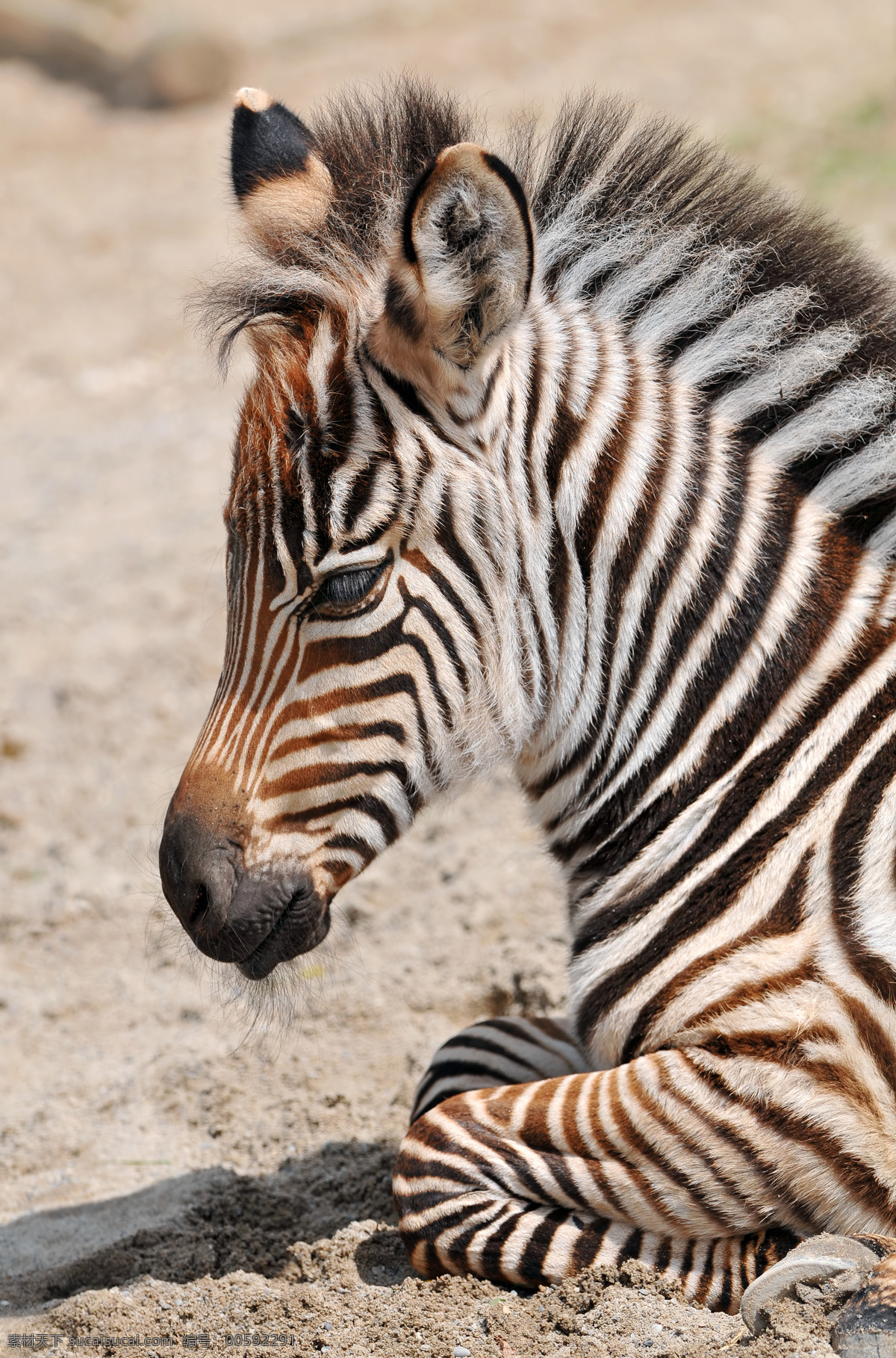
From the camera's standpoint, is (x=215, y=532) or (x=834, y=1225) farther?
(x=215, y=532)

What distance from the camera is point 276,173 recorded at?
3.83 m

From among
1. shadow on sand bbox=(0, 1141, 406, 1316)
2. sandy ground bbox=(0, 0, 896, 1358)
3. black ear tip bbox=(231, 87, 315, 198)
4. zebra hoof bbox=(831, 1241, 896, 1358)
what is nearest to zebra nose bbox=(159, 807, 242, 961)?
sandy ground bbox=(0, 0, 896, 1358)

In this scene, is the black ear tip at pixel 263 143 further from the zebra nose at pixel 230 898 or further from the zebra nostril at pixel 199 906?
the zebra nostril at pixel 199 906

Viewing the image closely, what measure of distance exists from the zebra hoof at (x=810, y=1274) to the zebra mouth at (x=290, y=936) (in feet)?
4.83

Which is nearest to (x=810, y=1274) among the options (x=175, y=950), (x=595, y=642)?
(x=595, y=642)

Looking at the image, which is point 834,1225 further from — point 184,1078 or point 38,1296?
point 184,1078

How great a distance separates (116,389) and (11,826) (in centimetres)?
707

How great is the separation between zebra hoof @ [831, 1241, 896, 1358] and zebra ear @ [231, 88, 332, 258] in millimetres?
3073

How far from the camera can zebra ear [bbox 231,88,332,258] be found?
3.64m

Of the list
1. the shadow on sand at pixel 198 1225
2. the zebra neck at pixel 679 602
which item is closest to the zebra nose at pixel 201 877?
the zebra neck at pixel 679 602

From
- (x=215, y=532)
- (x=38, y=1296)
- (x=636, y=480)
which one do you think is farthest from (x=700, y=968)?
(x=215, y=532)

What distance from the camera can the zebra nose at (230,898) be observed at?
11.3 ft

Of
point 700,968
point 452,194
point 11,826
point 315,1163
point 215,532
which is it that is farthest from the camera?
point 215,532

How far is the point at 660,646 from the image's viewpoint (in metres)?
3.54
